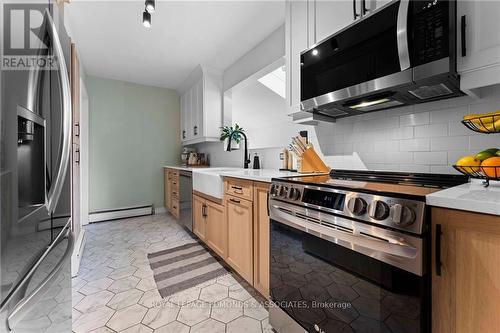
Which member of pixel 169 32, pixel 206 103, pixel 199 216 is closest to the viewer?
pixel 169 32

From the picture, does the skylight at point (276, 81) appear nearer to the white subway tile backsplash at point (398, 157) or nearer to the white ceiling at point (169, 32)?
the white ceiling at point (169, 32)

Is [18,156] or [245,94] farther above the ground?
[245,94]

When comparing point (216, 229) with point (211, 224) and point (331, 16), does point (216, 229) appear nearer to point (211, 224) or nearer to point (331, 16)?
point (211, 224)

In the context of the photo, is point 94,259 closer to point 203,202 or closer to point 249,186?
point 203,202

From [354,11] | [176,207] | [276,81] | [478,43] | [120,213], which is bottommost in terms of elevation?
[120,213]

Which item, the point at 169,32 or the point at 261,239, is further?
the point at 169,32

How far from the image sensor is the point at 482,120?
3.09ft

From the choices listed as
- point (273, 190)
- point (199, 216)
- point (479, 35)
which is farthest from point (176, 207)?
point (479, 35)

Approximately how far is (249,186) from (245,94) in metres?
2.08

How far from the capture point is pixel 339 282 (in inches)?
38.0

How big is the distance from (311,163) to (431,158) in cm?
74

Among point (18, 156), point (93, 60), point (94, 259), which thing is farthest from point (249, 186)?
point (93, 60)

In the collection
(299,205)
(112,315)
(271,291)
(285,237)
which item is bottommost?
(112,315)

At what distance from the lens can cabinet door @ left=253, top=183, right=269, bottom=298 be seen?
1.48 m
